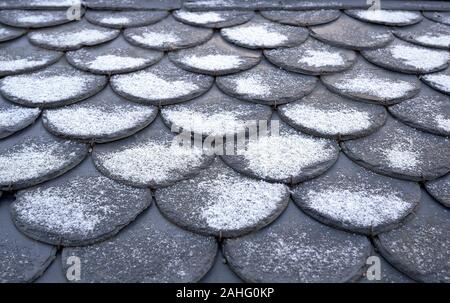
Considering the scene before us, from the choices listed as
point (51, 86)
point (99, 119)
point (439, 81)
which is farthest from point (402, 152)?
point (51, 86)

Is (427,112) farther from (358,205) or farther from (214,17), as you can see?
(214,17)

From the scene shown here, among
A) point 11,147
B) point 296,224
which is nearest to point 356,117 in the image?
point 296,224

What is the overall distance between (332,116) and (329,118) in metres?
0.02

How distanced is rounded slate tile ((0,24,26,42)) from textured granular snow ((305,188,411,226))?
160 centimetres

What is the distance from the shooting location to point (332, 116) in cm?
151

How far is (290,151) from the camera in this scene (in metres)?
1.38

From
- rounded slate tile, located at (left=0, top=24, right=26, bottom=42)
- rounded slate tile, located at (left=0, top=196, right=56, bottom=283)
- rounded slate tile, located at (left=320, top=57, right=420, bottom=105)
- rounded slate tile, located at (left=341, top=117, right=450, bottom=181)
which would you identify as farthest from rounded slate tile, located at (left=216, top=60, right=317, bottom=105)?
rounded slate tile, located at (left=0, top=24, right=26, bottom=42)

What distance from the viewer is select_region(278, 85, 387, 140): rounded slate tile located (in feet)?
4.75

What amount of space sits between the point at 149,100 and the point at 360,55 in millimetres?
1007

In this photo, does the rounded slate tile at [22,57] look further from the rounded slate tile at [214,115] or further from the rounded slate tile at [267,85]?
the rounded slate tile at [267,85]

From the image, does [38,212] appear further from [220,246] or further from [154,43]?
[154,43]

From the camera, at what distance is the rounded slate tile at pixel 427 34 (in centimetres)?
192

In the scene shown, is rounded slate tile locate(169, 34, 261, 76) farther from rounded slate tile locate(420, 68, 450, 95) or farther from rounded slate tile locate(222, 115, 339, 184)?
rounded slate tile locate(420, 68, 450, 95)

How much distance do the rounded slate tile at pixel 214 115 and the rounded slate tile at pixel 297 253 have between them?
43cm
